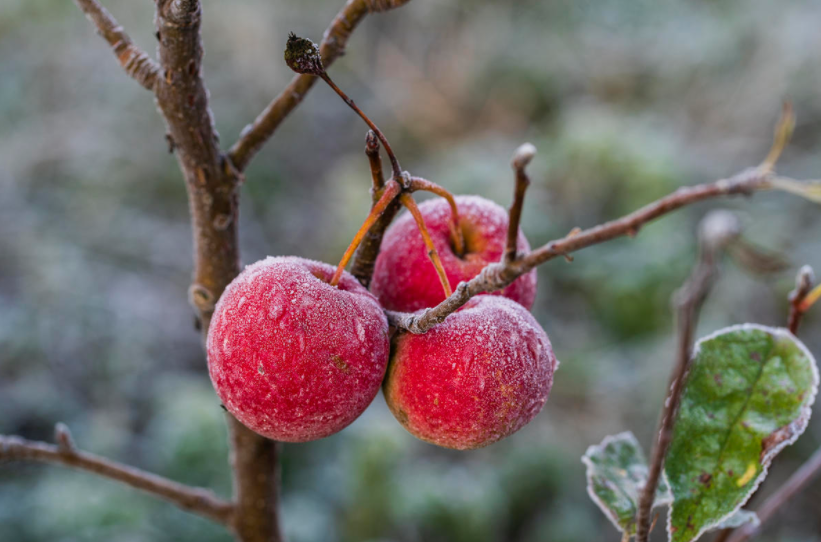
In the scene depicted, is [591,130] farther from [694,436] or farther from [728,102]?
[694,436]

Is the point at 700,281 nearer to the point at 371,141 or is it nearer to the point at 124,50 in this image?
the point at 371,141

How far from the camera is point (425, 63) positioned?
364cm

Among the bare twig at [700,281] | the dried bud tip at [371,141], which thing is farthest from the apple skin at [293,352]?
the bare twig at [700,281]

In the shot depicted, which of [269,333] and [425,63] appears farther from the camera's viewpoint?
[425,63]

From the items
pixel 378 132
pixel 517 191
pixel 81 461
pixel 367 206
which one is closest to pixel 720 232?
pixel 517 191

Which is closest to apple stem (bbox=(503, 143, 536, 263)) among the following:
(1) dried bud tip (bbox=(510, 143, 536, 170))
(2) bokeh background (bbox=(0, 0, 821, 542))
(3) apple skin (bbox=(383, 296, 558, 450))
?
(1) dried bud tip (bbox=(510, 143, 536, 170))

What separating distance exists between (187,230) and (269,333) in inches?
96.6

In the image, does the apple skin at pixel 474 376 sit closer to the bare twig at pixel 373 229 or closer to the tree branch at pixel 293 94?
the bare twig at pixel 373 229

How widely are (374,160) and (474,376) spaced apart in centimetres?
16

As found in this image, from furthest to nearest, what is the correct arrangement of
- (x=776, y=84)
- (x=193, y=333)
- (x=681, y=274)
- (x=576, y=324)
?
1. (x=776, y=84)
2. (x=193, y=333)
3. (x=576, y=324)
4. (x=681, y=274)

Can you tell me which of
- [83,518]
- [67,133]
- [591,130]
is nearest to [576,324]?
[591,130]

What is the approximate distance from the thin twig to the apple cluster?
20cm

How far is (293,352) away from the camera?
1.38ft

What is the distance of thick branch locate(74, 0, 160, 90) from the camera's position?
515 mm
